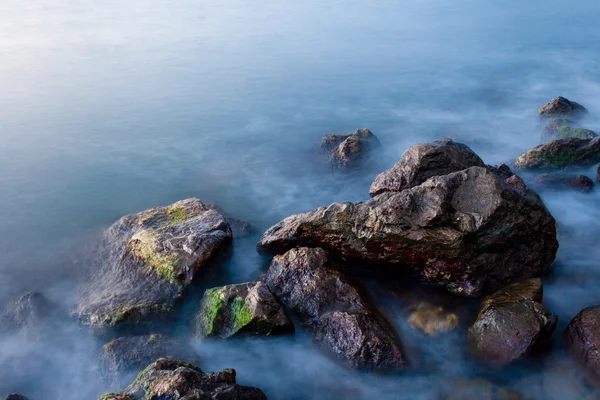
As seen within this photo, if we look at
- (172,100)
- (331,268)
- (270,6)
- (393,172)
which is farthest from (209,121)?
(270,6)

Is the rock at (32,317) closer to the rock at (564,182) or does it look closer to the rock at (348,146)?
the rock at (348,146)

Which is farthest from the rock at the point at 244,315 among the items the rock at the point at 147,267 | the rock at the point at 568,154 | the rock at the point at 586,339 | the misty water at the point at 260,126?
the rock at the point at 568,154

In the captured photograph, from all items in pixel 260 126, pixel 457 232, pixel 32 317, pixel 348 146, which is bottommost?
pixel 32 317

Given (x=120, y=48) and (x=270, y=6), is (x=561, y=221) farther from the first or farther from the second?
(x=270, y=6)

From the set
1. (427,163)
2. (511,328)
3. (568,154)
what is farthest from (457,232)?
(568,154)

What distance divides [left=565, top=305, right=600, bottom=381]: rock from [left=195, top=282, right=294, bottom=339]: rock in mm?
2882

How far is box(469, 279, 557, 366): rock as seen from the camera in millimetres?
4965

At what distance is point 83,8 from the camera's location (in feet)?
79.3

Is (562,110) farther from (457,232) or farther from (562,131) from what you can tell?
(457,232)

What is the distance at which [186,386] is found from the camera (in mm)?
4004

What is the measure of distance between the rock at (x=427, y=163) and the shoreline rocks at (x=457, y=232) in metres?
1.00

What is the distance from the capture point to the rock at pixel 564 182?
26.6 feet

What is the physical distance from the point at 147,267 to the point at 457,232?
369 centimetres

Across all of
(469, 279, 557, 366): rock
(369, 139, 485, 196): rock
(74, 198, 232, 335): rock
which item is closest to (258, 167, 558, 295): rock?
(469, 279, 557, 366): rock
